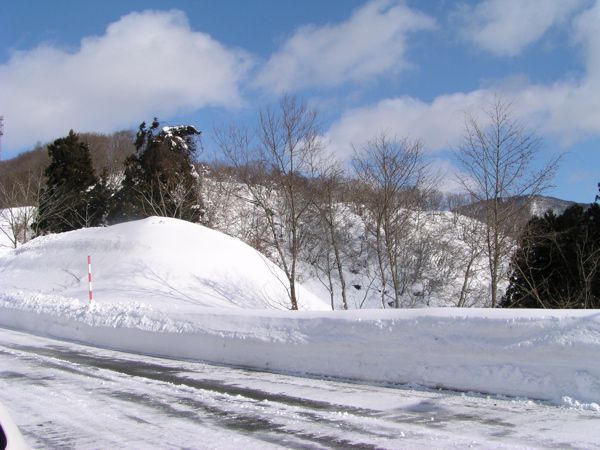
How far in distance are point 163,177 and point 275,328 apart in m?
25.6

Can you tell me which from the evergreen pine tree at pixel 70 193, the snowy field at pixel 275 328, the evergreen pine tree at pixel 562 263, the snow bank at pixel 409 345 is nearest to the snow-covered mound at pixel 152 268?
the snowy field at pixel 275 328

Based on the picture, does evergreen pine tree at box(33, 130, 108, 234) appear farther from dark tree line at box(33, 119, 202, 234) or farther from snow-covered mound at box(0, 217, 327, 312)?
snow-covered mound at box(0, 217, 327, 312)

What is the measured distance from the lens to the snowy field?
6496mm

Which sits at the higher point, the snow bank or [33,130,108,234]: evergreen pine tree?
[33,130,108,234]: evergreen pine tree

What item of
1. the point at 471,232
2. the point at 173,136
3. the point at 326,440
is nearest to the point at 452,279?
the point at 471,232

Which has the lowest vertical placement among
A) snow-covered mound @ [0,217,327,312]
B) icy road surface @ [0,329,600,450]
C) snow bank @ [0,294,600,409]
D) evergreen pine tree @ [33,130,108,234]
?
icy road surface @ [0,329,600,450]

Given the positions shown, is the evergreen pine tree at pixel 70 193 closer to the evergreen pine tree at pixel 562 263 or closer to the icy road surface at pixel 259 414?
the evergreen pine tree at pixel 562 263

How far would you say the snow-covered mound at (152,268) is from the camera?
1630 cm

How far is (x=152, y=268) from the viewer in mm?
17000

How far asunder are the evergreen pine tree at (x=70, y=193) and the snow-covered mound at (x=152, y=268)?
1798 cm

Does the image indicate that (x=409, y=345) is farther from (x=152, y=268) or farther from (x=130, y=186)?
(x=130, y=186)

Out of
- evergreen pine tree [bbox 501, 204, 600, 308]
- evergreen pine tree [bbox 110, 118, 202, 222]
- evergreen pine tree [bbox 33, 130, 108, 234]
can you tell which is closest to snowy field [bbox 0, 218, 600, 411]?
evergreen pine tree [bbox 501, 204, 600, 308]

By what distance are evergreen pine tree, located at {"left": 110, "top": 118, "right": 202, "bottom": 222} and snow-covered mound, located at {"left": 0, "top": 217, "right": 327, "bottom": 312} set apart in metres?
11.4

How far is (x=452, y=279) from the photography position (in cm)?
3080
